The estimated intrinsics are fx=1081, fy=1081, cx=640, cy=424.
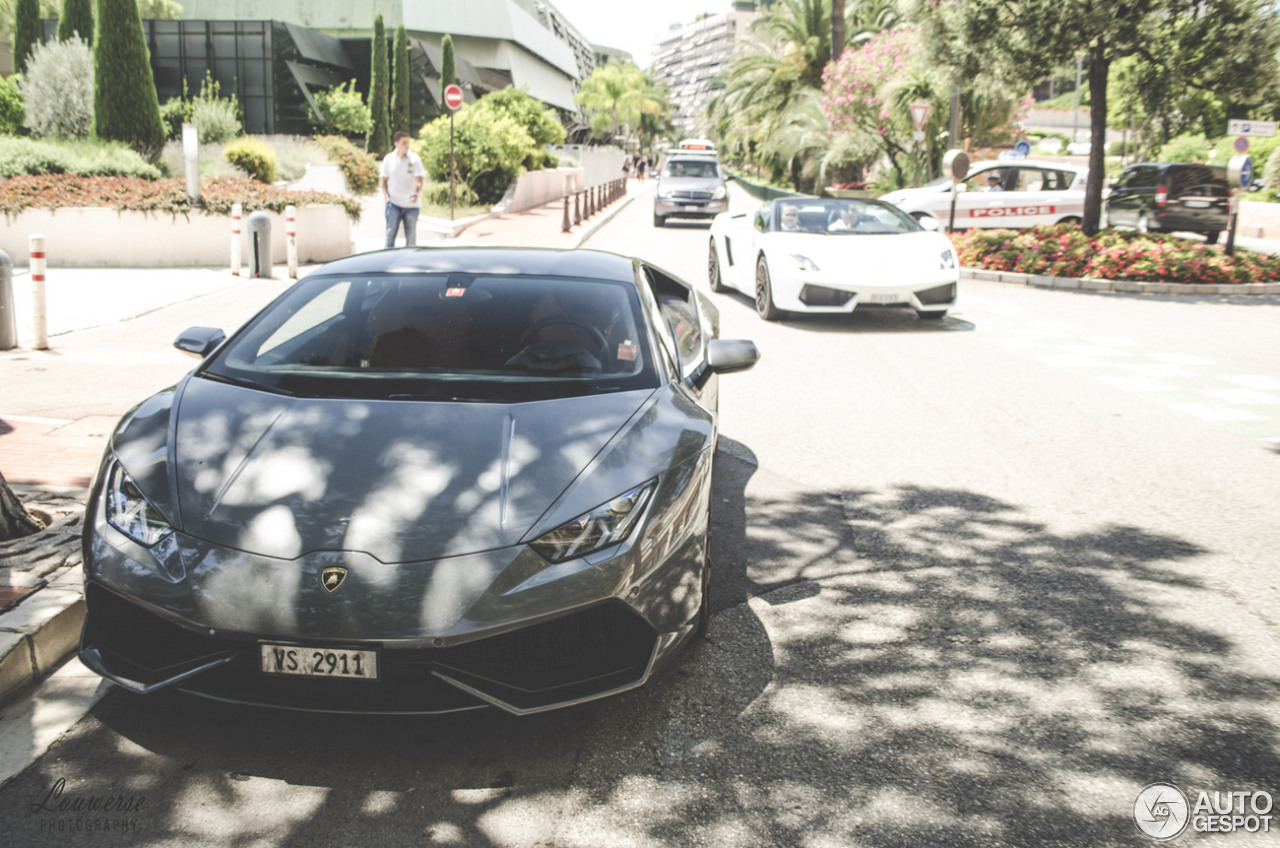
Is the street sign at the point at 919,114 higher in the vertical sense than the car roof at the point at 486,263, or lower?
higher

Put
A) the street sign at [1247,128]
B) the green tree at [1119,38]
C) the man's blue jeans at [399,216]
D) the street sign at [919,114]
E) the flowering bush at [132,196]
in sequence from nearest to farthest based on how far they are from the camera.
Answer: the man's blue jeans at [399,216] → the flowering bush at [132,196] → the green tree at [1119,38] → the street sign at [1247,128] → the street sign at [919,114]

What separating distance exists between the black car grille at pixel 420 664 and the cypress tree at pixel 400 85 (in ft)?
149

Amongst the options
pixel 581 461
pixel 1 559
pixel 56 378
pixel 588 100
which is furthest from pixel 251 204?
pixel 588 100

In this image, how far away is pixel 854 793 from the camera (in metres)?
2.93

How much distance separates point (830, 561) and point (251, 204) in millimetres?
13992

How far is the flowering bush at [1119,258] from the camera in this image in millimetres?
16094

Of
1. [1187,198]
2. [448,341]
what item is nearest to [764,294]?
[448,341]

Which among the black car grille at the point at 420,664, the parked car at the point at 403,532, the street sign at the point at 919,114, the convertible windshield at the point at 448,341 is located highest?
the street sign at the point at 919,114

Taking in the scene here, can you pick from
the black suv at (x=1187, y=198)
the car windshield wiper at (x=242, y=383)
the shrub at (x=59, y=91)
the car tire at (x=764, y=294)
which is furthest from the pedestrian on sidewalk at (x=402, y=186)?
the black suv at (x=1187, y=198)

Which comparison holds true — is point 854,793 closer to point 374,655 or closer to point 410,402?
point 374,655

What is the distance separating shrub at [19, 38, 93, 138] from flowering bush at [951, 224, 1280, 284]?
21464 millimetres

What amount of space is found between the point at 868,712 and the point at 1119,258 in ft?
48.6

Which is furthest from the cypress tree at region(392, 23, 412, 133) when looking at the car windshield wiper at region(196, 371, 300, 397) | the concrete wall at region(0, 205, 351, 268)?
the car windshield wiper at region(196, 371, 300, 397)

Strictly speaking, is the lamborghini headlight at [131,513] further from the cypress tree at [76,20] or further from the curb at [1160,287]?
the cypress tree at [76,20]
